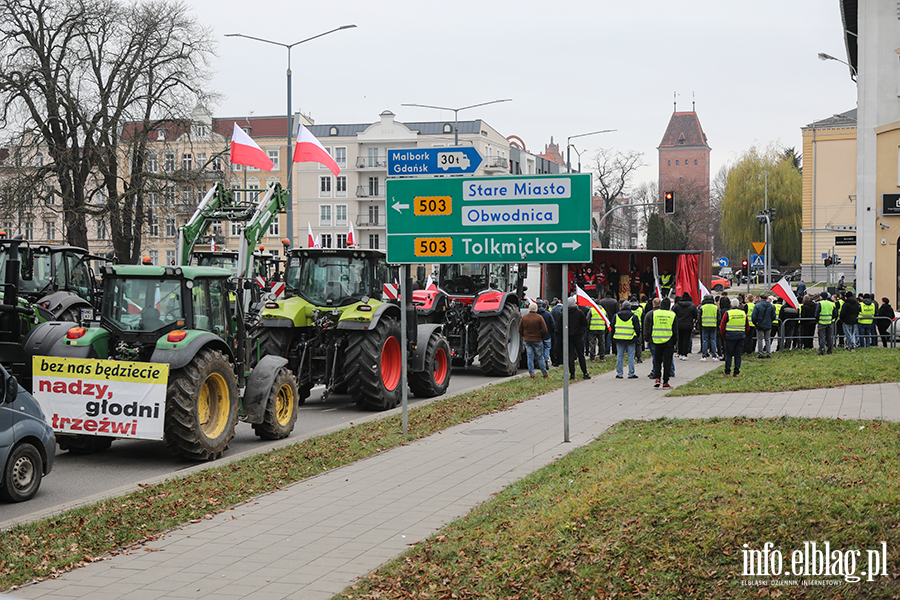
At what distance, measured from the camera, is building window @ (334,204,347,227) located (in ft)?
304

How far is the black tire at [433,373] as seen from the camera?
1647 centimetres

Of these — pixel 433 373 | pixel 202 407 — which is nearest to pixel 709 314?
pixel 433 373

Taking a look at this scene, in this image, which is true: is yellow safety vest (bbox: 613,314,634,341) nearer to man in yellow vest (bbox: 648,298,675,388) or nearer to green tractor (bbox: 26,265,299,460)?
man in yellow vest (bbox: 648,298,675,388)

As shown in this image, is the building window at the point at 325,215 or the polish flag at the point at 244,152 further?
the building window at the point at 325,215

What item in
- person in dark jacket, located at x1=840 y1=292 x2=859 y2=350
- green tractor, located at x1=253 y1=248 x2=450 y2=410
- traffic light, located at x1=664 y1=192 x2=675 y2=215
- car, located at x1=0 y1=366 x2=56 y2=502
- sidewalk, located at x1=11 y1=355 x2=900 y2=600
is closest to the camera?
sidewalk, located at x1=11 y1=355 x2=900 y2=600

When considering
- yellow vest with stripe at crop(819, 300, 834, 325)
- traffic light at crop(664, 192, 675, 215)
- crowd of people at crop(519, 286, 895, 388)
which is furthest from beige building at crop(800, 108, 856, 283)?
yellow vest with stripe at crop(819, 300, 834, 325)

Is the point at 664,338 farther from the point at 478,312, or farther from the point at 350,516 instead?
the point at 350,516

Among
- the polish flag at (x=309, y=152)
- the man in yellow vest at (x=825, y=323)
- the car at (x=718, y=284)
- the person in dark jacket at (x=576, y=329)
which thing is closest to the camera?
the person in dark jacket at (x=576, y=329)

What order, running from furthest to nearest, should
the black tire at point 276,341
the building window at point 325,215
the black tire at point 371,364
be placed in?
the building window at point 325,215
the black tire at point 276,341
the black tire at point 371,364

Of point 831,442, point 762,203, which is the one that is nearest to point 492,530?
point 831,442

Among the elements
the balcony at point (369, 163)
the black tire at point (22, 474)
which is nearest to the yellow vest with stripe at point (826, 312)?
the black tire at point (22, 474)

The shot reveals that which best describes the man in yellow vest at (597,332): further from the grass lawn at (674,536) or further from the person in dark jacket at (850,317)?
the grass lawn at (674,536)

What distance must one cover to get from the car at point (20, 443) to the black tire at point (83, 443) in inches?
84.9

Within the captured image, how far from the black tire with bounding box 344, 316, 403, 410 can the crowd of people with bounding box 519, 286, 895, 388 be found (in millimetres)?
4800
